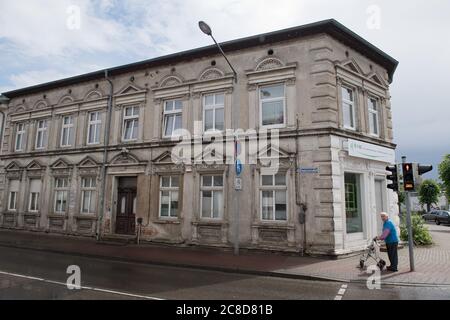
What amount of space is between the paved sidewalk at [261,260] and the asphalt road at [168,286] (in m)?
0.46

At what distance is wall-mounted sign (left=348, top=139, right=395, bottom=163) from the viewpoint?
13344 millimetres

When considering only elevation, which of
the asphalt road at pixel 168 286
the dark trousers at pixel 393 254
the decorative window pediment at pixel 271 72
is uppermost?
the decorative window pediment at pixel 271 72

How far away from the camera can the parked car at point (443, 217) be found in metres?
34.7

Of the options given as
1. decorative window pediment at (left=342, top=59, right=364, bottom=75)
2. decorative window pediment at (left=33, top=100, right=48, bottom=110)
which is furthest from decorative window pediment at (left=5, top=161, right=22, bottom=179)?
decorative window pediment at (left=342, top=59, right=364, bottom=75)

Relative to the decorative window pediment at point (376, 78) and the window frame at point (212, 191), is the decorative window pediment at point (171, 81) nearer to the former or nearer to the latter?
the window frame at point (212, 191)

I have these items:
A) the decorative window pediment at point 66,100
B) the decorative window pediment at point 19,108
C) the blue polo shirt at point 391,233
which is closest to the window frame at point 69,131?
the decorative window pediment at point 66,100

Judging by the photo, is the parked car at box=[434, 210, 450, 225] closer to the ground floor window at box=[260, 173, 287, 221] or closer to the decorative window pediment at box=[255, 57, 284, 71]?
the ground floor window at box=[260, 173, 287, 221]

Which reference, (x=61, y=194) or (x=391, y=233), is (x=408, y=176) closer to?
(x=391, y=233)

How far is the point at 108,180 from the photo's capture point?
17.2 metres

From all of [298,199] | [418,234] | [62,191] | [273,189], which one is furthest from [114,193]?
[418,234]

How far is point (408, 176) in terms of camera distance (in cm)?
1023

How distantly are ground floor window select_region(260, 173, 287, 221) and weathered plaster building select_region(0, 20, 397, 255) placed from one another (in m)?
0.04
